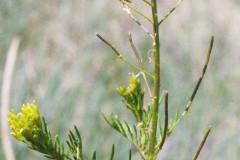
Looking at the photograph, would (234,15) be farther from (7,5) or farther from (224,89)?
(7,5)

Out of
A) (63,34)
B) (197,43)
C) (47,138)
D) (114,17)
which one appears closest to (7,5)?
(63,34)

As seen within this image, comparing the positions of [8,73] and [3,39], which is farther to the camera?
[3,39]

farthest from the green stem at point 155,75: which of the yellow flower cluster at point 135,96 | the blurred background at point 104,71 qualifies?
the blurred background at point 104,71

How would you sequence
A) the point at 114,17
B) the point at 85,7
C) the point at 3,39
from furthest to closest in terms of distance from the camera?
1. the point at 114,17
2. the point at 85,7
3. the point at 3,39

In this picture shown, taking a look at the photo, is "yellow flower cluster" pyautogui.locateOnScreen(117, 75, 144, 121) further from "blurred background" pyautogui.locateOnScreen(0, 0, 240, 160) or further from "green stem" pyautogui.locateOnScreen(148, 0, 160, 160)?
"blurred background" pyautogui.locateOnScreen(0, 0, 240, 160)

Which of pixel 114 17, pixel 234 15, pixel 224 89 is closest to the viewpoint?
pixel 224 89

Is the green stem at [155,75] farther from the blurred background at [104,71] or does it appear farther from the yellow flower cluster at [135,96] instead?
the blurred background at [104,71]

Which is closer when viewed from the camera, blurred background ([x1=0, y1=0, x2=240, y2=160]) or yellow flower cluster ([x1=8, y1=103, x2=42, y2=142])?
yellow flower cluster ([x1=8, y1=103, x2=42, y2=142])

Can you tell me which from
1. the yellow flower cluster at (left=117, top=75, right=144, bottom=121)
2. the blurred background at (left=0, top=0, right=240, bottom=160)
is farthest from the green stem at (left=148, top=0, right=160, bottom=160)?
the blurred background at (left=0, top=0, right=240, bottom=160)
